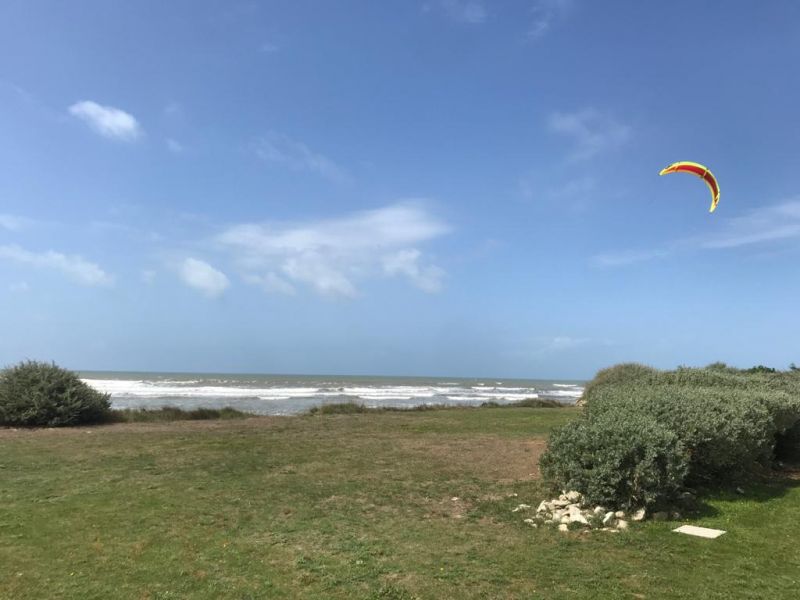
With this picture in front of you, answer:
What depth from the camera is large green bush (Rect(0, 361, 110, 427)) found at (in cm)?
1573

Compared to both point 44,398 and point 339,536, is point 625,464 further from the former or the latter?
point 44,398

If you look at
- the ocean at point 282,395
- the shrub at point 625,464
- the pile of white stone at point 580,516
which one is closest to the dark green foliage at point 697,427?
the shrub at point 625,464

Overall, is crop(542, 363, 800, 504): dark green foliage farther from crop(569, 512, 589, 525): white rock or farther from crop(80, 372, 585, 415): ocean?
crop(80, 372, 585, 415): ocean

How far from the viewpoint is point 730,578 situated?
5035 mm

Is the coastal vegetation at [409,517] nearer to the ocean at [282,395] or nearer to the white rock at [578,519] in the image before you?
the white rock at [578,519]

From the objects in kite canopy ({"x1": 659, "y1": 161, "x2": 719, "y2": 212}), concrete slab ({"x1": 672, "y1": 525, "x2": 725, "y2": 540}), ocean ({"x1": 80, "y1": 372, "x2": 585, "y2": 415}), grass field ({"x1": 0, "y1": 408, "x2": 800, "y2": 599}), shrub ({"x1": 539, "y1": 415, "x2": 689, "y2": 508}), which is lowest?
ocean ({"x1": 80, "y1": 372, "x2": 585, "y2": 415})

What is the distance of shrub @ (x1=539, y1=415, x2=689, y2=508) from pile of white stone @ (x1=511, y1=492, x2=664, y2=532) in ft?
0.46

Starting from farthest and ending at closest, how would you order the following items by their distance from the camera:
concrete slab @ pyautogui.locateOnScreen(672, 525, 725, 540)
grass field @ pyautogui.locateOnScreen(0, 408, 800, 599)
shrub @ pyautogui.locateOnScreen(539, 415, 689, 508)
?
1. shrub @ pyautogui.locateOnScreen(539, 415, 689, 508)
2. concrete slab @ pyautogui.locateOnScreen(672, 525, 725, 540)
3. grass field @ pyautogui.locateOnScreen(0, 408, 800, 599)

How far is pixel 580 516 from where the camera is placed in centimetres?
677

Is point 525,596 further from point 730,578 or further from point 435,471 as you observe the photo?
point 435,471

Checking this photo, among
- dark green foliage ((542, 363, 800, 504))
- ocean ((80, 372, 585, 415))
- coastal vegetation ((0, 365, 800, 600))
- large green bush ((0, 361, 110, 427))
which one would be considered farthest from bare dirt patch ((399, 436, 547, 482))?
ocean ((80, 372, 585, 415))

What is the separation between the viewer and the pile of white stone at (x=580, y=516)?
259 inches

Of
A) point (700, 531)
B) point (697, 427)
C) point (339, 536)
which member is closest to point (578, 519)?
point (700, 531)

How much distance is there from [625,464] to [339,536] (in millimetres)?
3605
